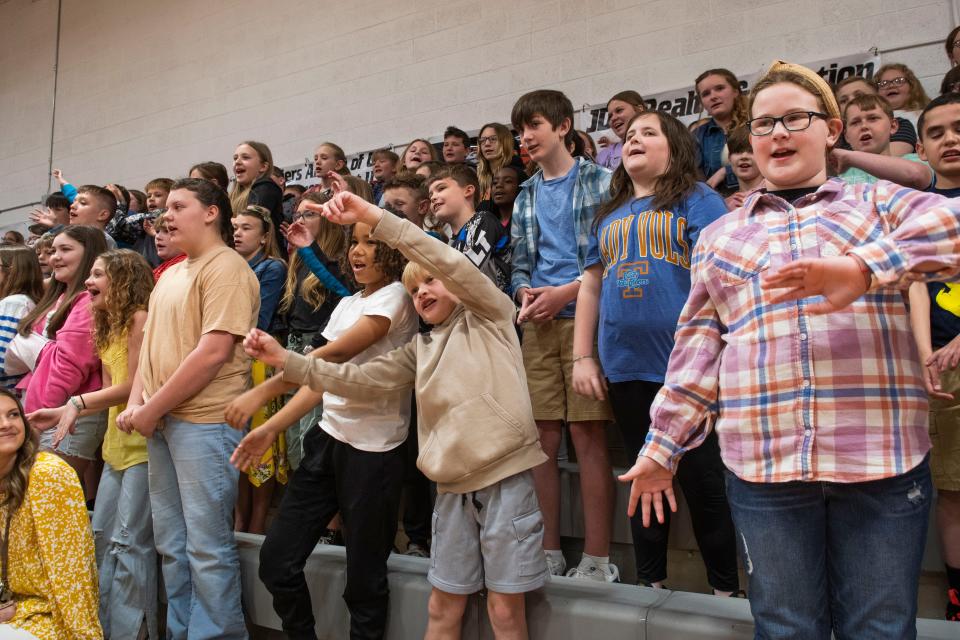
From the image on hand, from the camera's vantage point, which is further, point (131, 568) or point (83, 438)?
point (83, 438)

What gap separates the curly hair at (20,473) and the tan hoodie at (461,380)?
1.02 m

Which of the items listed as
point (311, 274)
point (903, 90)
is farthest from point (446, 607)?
point (903, 90)

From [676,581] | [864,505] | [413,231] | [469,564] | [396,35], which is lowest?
[676,581]

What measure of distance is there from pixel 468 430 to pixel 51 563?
142 centimetres

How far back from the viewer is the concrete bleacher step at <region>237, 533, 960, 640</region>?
189cm

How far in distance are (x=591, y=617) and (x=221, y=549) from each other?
130cm

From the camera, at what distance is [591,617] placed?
2064 mm

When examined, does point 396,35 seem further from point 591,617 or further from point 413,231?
point 591,617

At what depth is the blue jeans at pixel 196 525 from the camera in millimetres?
2582

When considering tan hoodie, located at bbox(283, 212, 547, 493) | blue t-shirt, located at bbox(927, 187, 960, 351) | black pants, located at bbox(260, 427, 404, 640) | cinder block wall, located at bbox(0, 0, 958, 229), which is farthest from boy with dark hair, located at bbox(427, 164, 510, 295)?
cinder block wall, located at bbox(0, 0, 958, 229)

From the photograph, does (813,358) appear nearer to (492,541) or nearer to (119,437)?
(492,541)

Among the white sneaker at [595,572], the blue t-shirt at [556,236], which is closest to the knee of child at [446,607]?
the white sneaker at [595,572]

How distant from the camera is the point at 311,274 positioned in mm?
3424

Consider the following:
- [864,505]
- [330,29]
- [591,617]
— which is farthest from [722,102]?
[330,29]
